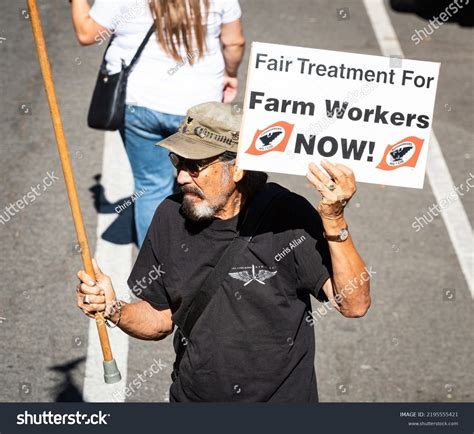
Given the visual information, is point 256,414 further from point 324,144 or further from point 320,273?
point 324,144

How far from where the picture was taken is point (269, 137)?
423 cm

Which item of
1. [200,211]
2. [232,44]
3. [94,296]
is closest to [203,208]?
[200,211]

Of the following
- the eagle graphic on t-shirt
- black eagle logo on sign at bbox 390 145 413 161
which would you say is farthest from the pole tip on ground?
black eagle logo on sign at bbox 390 145 413 161

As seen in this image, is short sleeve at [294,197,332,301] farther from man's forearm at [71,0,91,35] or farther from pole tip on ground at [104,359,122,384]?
man's forearm at [71,0,91,35]

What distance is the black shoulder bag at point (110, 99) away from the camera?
674 centimetres

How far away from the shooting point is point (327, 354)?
274 inches

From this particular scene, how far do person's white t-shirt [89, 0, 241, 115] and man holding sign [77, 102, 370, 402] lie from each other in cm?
200

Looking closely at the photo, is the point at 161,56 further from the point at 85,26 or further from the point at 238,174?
the point at 238,174

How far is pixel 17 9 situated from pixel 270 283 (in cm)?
812

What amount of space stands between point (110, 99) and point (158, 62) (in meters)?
0.43

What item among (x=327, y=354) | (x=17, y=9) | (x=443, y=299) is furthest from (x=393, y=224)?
(x=17, y=9)

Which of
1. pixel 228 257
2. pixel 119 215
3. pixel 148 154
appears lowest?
pixel 119 215

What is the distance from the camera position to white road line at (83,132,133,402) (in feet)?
21.4

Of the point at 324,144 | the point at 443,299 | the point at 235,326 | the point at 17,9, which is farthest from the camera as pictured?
the point at 17,9
